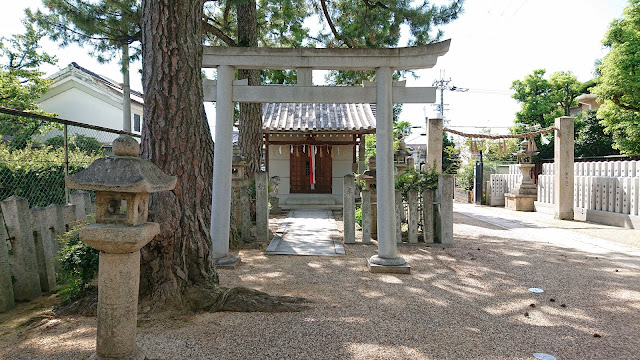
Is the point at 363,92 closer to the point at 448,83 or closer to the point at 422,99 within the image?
the point at 422,99

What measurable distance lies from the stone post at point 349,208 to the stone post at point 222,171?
2.57 m

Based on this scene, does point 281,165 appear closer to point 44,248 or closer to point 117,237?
point 44,248

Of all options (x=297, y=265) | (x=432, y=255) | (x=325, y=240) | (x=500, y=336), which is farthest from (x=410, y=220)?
(x=500, y=336)

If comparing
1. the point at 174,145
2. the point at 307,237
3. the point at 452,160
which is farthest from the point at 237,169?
the point at 452,160

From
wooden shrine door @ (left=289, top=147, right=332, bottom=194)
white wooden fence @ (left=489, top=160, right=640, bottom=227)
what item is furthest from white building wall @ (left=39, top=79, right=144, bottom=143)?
white wooden fence @ (left=489, top=160, right=640, bottom=227)

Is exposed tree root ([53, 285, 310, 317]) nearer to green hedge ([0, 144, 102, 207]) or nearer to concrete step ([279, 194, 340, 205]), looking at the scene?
green hedge ([0, 144, 102, 207])

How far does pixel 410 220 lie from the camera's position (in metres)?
7.20

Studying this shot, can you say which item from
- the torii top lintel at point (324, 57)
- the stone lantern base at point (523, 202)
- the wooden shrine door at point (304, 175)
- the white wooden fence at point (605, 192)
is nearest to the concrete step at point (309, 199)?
the wooden shrine door at point (304, 175)

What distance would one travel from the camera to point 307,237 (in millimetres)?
8078

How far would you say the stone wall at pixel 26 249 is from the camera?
11.6ft

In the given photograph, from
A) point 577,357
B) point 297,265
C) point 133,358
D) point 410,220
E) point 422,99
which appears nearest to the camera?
point 133,358

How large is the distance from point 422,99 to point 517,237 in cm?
509

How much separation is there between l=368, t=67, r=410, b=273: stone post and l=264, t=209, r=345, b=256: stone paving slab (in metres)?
1.29

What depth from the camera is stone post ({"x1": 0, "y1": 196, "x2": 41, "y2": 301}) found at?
3.70m
